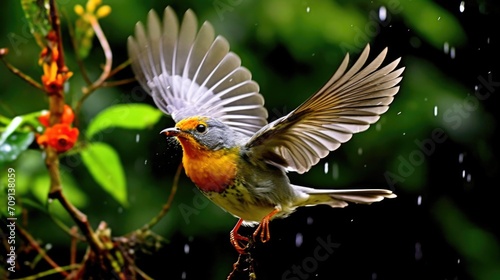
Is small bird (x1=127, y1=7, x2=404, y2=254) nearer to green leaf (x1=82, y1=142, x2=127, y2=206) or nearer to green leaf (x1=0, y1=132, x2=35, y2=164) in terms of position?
green leaf (x1=82, y1=142, x2=127, y2=206)

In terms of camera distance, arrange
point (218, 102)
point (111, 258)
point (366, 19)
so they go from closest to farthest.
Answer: point (111, 258) < point (218, 102) < point (366, 19)

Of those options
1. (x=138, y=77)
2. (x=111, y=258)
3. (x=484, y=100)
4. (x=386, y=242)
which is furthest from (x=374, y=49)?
(x=111, y=258)

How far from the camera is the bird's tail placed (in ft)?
6.81

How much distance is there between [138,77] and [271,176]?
1.52 ft

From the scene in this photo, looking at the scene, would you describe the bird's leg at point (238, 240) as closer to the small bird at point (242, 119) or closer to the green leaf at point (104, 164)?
the small bird at point (242, 119)

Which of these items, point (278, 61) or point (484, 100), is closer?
point (278, 61)

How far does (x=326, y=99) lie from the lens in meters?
1.76

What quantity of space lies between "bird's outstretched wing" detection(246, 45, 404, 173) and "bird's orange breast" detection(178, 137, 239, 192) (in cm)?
9

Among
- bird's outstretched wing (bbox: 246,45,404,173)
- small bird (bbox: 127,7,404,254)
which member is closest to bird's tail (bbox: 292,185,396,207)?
small bird (bbox: 127,7,404,254)

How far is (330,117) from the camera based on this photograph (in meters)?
1.81

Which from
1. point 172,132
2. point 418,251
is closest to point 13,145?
point 172,132

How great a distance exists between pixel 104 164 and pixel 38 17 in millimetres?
543

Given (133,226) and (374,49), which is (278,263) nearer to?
(133,226)

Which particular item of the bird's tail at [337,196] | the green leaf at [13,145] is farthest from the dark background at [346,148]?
the bird's tail at [337,196]
